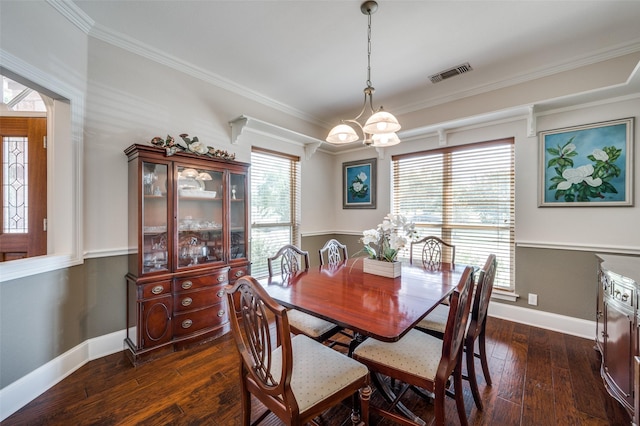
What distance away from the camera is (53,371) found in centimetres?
196

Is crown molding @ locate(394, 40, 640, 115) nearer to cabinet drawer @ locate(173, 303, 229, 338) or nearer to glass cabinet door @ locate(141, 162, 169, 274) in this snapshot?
glass cabinet door @ locate(141, 162, 169, 274)

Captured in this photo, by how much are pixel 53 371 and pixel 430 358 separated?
2661mm

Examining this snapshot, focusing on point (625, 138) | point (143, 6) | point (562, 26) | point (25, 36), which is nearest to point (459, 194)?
point (625, 138)

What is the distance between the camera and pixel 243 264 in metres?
3.03

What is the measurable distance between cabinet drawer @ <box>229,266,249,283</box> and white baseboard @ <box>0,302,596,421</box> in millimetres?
1036

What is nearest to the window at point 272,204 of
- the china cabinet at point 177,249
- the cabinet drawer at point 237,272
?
the cabinet drawer at point 237,272

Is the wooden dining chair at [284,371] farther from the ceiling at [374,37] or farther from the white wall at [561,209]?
the white wall at [561,209]

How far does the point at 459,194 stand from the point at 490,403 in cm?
239

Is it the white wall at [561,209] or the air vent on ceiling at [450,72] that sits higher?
the air vent on ceiling at [450,72]

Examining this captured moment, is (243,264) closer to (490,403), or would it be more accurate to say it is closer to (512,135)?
(490,403)

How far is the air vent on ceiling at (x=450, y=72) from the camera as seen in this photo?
9.24ft

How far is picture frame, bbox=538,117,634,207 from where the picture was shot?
2498 millimetres

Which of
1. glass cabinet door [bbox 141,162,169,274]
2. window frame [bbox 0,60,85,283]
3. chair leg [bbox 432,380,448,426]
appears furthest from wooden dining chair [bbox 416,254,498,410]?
window frame [bbox 0,60,85,283]

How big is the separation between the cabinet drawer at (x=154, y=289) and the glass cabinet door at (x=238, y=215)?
0.73 m
